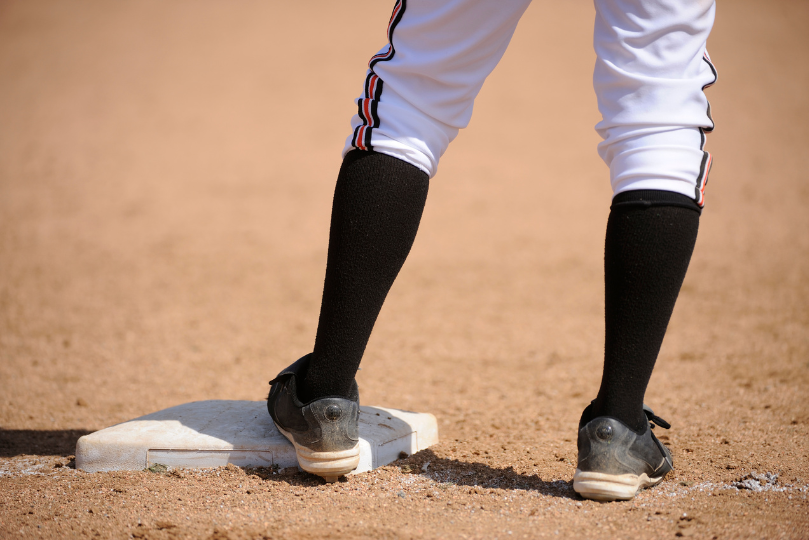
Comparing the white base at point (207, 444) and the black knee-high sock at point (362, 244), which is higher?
the black knee-high sock at point (362, 244)

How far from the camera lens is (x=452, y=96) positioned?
3.19 feet

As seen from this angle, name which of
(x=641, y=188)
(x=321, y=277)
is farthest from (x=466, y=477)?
(x=321, y=277)

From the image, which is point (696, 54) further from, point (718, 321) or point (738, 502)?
point (718, 321)

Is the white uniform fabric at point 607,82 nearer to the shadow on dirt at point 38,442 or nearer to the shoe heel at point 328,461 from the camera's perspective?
the shoe heel at point 328,461

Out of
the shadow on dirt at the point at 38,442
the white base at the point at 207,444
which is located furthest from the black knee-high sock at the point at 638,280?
the shadow on dirt at the point at 38,442

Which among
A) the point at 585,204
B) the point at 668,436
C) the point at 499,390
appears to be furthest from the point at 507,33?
the point at 585,204

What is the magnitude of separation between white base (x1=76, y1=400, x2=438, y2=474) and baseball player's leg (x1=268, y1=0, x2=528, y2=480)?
15cm

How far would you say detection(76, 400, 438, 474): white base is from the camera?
3.69 feet

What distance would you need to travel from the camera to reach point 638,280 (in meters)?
0.90

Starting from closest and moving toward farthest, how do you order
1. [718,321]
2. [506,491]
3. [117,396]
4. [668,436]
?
1. [506,491]
2. [668,436]
3. [117,396]
4. [718,321]

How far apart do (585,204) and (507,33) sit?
4461mm

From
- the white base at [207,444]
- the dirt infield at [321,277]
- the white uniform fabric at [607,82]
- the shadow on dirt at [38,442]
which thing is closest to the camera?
the white uniform fabric at [607,82]

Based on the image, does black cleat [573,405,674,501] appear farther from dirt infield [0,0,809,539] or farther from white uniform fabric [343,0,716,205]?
white uniform fabric [343,0,716,205]

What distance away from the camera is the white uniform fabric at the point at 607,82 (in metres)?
0.88
